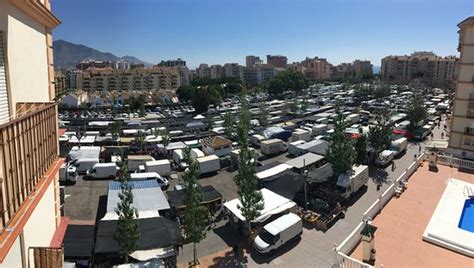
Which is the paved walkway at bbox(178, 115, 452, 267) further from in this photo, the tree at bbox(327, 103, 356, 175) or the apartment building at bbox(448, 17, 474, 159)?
the apartment building at bbox(448, 17, 474, 159)

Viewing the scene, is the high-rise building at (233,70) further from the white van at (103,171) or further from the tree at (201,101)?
the white van at (103,171)

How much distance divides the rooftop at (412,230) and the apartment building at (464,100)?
31.2ft

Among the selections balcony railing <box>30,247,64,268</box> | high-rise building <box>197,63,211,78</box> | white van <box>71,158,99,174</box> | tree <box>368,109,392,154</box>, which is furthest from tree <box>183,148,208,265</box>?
high-rise building <box>197,63,211,78</box>

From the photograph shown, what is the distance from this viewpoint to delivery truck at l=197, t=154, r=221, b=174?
28.8m

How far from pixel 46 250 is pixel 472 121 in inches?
1222

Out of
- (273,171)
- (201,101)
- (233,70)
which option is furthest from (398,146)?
(233,70)

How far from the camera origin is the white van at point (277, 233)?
54.2 ft

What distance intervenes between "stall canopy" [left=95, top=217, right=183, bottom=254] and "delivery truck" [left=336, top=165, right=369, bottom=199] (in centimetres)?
1191

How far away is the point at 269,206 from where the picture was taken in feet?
64.3

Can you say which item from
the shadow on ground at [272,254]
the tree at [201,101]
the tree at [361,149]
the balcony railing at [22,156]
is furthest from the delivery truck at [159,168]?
the tree at [201,101]

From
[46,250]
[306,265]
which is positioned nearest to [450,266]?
[306,265]

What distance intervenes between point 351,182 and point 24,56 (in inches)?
843

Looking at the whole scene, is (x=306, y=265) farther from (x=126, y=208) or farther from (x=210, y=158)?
(x=210, y=158)

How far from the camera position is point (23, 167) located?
15.4 feet
